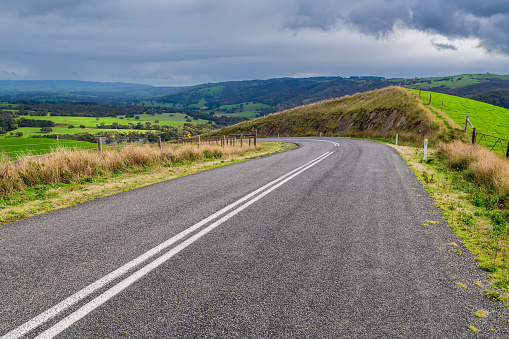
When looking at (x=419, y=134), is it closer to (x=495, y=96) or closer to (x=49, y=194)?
(x=49, y=194)

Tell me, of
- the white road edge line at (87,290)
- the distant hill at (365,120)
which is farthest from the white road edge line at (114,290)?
the distant hill at (365,120)

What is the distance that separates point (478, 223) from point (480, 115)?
136ft

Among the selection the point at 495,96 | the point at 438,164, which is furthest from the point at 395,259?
the point at 495,96

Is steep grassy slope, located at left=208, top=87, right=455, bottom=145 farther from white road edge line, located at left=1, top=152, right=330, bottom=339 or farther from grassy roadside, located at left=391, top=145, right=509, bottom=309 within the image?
white road edge line, located at left=1, top=152, right=330, bottom=339

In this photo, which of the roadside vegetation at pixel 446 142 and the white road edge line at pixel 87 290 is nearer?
the white road edge line at pixel 87 290

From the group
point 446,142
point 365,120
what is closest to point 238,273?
point 446,142

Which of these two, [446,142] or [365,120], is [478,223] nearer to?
[446,142]

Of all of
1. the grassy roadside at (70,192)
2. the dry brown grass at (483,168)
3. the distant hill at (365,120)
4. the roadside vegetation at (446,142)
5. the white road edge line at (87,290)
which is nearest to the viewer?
the white road edge line at (87,290)

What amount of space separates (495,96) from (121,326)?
20611 cm

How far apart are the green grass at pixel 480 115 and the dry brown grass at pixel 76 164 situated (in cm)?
3219

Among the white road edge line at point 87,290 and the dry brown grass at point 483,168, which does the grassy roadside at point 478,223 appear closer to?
the dry brown grass at point 483,168

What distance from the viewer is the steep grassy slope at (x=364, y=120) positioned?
33.1m

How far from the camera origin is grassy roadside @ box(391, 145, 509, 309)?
3.92 meters

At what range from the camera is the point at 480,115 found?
38500mm
